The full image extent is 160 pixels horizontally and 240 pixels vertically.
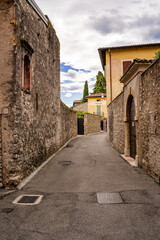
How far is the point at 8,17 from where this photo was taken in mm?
5152

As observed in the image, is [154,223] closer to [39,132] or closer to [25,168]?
[25,168]

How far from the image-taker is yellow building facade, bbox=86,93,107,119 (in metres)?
38.6

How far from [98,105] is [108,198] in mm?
35328

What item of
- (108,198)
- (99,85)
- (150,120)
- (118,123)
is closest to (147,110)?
(150,120)

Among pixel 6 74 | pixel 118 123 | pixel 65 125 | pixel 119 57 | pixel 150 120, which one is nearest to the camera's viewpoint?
pixel 6 74

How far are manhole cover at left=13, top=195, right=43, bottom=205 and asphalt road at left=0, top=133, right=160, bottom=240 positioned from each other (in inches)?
4.9

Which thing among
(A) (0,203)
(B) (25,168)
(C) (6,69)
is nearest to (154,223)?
(A) (0,203)

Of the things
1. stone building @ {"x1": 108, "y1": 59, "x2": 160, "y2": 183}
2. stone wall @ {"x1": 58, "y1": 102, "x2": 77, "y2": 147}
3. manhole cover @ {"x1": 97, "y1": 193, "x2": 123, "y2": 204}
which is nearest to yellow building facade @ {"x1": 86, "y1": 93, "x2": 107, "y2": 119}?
stone wall @ {"x1": 58, "y1": 102, "x2": 77, "y2": 147}

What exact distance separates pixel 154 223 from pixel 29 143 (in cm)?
459

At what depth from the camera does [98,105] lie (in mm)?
39031

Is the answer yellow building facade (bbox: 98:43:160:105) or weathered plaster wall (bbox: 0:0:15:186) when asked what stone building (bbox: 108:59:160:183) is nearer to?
weathered plaster wall (bbox: 0:0:15:186)

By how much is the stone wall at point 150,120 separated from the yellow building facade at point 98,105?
31.9 m

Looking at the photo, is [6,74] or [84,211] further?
[6,74]

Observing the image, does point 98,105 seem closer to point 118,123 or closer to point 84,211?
point 118,123
